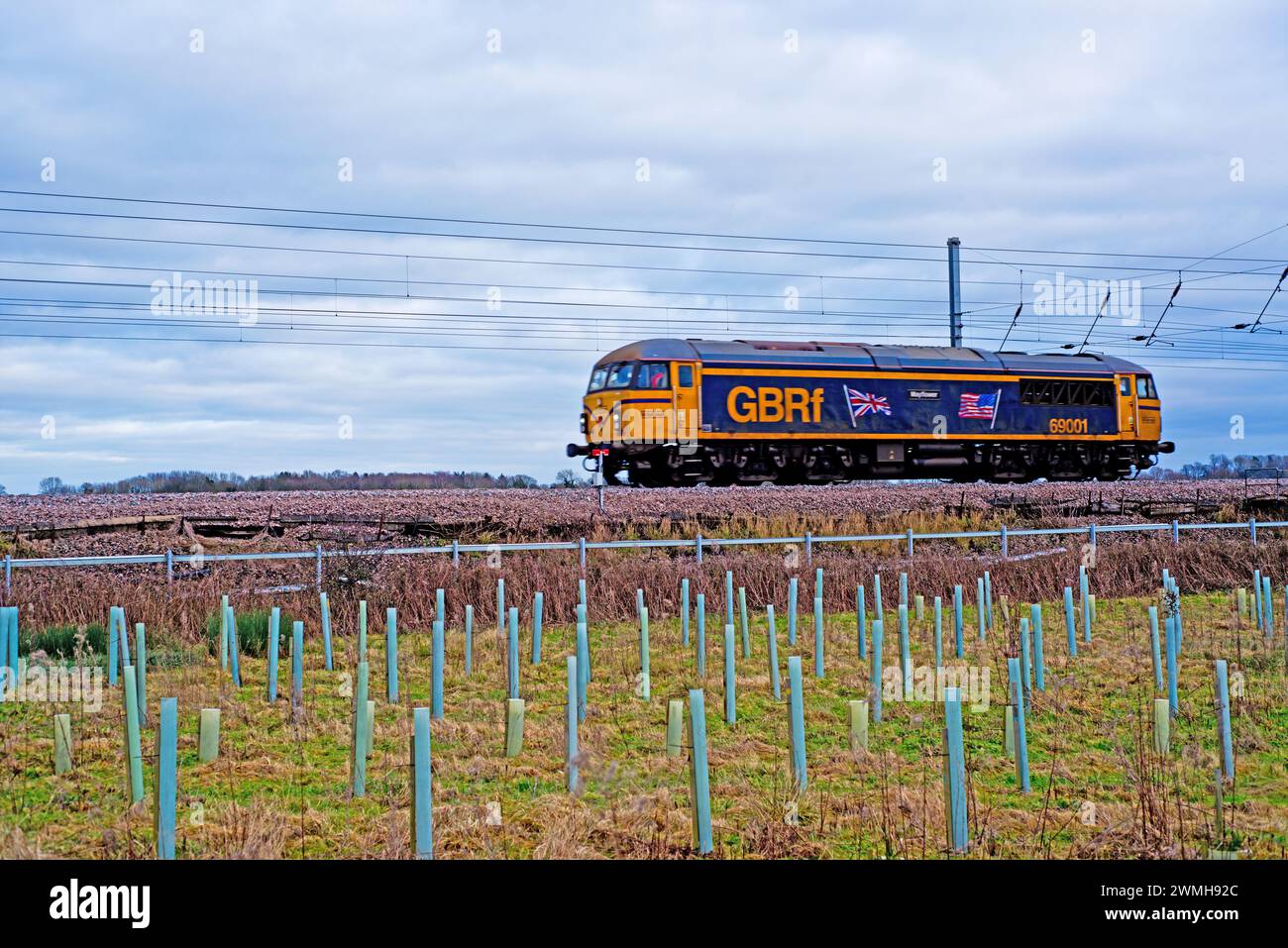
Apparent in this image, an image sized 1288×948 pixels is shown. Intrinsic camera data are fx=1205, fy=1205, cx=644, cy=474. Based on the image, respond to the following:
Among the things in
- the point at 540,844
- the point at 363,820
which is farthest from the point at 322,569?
the point at 540,844

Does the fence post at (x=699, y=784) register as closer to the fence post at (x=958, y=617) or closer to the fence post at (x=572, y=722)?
the fence post at (x=572, y=722)

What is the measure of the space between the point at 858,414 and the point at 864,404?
306 mm

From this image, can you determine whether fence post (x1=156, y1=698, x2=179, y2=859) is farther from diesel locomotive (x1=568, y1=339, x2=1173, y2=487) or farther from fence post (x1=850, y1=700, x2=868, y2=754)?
diesel locomotive (x1=568, y1=339, x2=1173, y2=487)

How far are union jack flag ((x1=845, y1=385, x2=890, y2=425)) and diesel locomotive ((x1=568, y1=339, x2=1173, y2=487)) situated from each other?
31mm

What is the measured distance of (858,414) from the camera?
28094 mm

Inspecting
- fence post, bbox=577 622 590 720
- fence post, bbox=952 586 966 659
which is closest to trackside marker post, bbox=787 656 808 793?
fence post, bbox=577 622 590 720

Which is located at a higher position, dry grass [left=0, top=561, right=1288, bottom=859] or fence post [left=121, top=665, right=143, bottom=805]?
fence post [left=121, top=665, right=143, bottom=805]

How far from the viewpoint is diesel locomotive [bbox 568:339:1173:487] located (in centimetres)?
2589

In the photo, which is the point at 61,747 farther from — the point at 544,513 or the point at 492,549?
the point at 544,513

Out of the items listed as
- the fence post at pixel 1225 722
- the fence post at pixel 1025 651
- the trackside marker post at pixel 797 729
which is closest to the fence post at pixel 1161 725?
the fence post at pixel 1225 722

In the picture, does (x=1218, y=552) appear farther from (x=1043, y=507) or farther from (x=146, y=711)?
(x=146, y=711)

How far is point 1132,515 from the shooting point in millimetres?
22359

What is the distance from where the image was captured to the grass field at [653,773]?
543 centimetres

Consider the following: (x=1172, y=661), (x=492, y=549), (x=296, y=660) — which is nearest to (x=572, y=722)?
(x=296, y=660)
